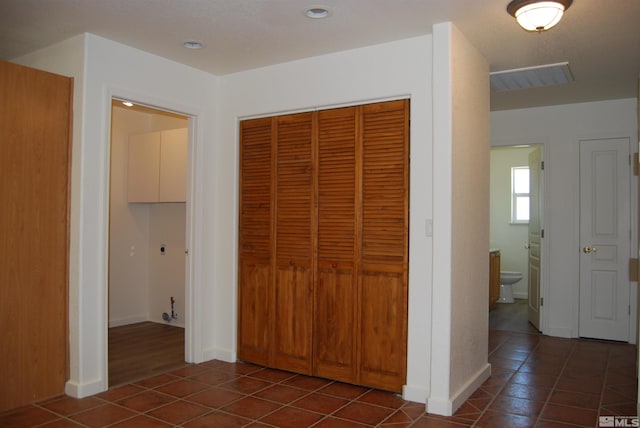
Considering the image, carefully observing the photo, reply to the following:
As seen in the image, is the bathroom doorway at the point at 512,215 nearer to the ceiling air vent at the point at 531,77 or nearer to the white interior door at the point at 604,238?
the white interior door at the point at 604,238

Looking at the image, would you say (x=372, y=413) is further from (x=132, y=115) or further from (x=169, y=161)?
(x=132, y=115)

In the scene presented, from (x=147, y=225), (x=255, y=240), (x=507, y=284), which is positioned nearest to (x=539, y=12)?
(x=255, y=240)

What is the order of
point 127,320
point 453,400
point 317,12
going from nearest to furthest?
1. point 317,12
2. point 453,400
3. point 127,320

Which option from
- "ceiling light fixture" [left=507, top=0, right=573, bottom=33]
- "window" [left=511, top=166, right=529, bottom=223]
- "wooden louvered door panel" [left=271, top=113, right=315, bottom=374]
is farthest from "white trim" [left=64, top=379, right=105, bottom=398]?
"window" [left=511, top=166, right=529, bottom=223]

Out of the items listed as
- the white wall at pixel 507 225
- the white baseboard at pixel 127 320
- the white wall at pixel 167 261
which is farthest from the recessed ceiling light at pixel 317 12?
the white wall at pixel 507 225

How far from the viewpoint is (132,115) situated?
581 centimetres

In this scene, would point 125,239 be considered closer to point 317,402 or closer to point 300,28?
point 317,402

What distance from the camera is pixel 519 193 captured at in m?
8.21

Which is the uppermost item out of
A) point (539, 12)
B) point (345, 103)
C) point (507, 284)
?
point (539, 12)

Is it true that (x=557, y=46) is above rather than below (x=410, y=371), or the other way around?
above

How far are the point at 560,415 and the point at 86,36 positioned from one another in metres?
4.02

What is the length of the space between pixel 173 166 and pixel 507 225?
549 centimetres

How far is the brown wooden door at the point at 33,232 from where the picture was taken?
3225 millimetres

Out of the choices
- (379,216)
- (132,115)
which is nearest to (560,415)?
(379,216)
